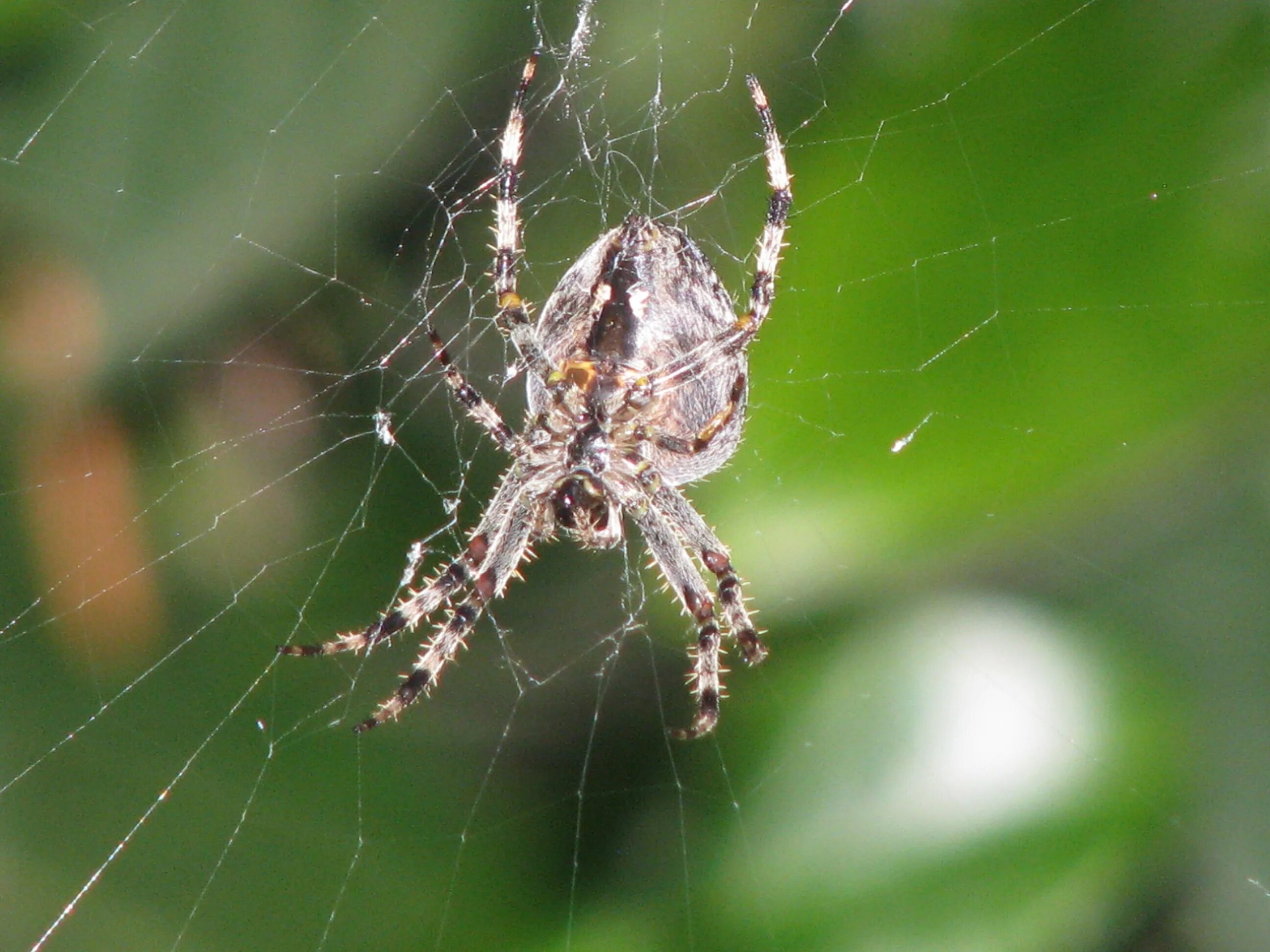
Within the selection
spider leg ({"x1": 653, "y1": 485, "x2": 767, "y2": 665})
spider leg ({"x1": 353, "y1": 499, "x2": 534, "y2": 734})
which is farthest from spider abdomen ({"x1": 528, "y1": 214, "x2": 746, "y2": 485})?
spider leg ({"x1": 353, "y1": 499, "x2": 534, "y2": 734})

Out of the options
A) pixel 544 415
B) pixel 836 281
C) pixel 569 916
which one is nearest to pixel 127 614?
pixel 544 415

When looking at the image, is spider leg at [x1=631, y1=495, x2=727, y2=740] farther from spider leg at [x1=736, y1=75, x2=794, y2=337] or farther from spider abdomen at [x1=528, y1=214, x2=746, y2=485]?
spider leg at [x1=736, y1=75, x2=794, y2=337]

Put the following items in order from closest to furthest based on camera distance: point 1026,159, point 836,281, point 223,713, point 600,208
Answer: point 1026,159 → point 836,281 → point 223,713 → point 600,208

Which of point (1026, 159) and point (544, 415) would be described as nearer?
point (1026, 159)

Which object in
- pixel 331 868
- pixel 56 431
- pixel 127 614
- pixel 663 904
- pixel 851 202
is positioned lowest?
pixel 663 904

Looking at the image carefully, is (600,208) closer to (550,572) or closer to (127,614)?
(550,572)
